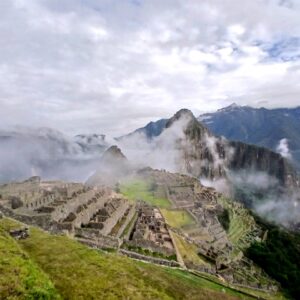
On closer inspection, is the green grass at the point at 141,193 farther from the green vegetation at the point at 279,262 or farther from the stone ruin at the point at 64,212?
the stone ruin at the point at 64,212

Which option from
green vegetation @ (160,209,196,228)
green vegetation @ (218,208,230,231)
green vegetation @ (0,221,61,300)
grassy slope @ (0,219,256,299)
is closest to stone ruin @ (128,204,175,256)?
green vegetation @ (160,209,196,228)

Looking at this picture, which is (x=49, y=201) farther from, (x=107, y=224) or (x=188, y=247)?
(x=188, y=247)

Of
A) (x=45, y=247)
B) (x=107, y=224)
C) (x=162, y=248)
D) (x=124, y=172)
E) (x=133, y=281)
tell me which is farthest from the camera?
(x=124, y=172)

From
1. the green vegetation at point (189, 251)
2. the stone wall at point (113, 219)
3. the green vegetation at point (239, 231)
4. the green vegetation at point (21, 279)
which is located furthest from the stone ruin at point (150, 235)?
the green vegetation at point (239, 231)

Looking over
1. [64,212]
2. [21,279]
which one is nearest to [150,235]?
→ [64,212]

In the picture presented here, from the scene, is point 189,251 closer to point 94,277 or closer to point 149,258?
point 149,258

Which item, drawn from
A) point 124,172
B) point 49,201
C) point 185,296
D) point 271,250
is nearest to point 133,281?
point 185,296

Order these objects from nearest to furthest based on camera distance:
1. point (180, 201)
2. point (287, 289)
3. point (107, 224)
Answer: point (107, 224) → point (287, 289) → point (180, 201)
